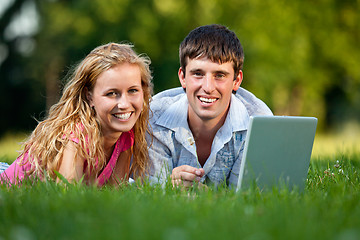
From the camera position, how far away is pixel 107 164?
408 cm

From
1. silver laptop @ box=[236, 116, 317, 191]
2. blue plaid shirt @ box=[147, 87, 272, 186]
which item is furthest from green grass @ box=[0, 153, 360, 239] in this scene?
blue plaid shirt @ box=[147, 87, 272, 186]

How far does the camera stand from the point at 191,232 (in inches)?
72.5

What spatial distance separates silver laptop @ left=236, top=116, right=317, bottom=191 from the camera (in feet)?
9.27

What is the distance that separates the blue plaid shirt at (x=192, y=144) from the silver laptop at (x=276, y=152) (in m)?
1.03

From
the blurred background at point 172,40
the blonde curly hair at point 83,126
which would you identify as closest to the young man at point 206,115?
the blonde curly hair at point 83,126

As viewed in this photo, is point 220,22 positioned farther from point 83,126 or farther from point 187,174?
point 187,174

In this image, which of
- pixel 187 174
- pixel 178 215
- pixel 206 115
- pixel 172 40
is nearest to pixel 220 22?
pixel 172 40

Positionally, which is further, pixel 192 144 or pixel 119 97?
pixel 192 144

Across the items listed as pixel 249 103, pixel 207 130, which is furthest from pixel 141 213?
pixel 249 103

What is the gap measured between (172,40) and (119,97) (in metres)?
15.8

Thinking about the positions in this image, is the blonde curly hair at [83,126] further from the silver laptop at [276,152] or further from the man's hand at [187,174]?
the silver laptop at [276,152]

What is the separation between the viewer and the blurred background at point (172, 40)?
18.8 meters

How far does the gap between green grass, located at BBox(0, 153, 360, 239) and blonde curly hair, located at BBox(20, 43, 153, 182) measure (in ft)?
3.00

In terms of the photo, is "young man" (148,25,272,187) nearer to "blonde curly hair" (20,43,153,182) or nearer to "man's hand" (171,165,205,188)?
"blonde curly hair" (20,43,153,182)
